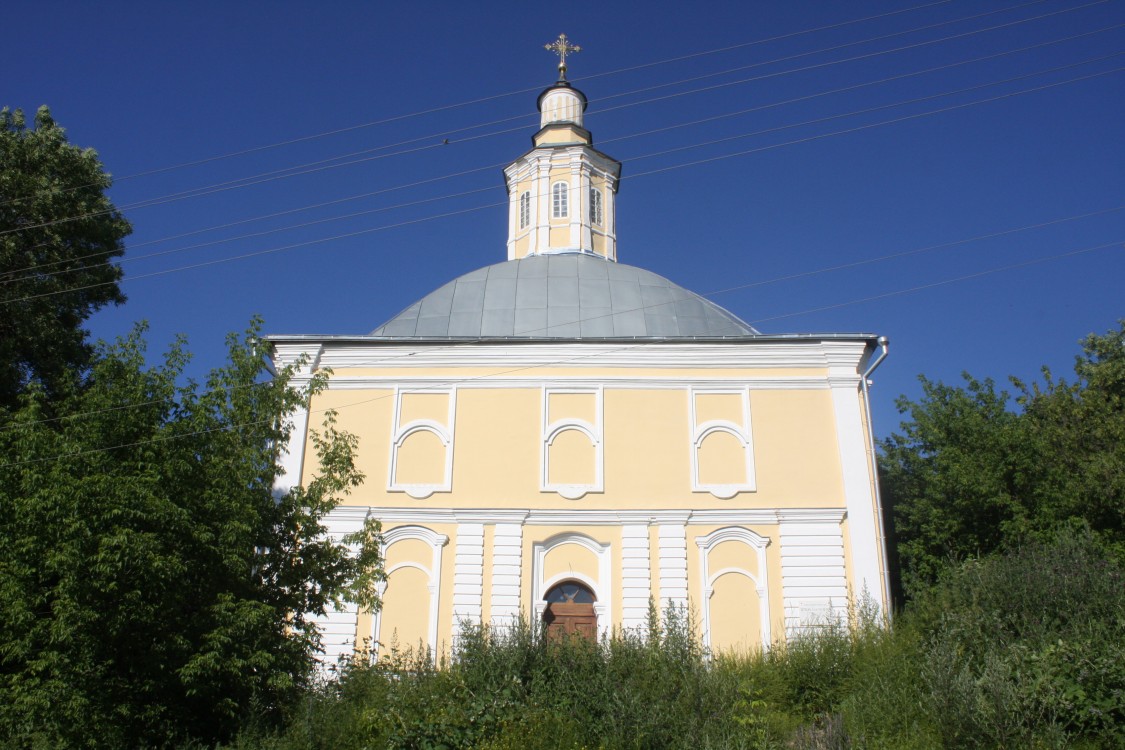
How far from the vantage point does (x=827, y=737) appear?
10320 millimetres

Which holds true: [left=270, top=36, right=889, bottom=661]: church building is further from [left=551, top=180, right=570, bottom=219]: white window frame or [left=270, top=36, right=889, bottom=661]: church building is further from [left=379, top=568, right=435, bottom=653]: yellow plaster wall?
[left=551, top=180, right=570, bottom=219]: white window frame

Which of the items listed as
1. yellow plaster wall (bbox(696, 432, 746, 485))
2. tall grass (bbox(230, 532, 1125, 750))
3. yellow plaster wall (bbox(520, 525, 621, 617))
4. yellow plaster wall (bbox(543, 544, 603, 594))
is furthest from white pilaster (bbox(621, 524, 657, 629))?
tall grass (bbox(230, 532, 1125, 750))

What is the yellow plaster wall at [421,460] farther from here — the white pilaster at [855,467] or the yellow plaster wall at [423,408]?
the white pilaster at [855,467]

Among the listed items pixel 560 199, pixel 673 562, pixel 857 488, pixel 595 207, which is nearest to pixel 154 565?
pixel 673 562

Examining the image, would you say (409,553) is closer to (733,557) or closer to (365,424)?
(365,424)

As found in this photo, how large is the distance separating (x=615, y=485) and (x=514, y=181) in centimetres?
1221

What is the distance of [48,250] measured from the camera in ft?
54.9

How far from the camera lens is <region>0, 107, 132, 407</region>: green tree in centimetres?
1617

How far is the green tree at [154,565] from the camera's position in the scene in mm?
9703

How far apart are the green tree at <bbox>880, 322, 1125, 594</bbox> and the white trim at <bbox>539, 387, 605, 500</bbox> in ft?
23.4

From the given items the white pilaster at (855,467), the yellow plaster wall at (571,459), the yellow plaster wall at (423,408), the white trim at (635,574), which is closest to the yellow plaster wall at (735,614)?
the white trim at (635,574)

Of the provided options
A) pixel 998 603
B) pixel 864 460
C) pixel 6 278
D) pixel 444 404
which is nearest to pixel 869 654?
pixel 998 603

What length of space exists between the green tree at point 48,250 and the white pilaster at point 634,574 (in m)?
10.7

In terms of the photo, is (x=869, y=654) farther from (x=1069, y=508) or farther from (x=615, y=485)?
(x=1069, y=508)
